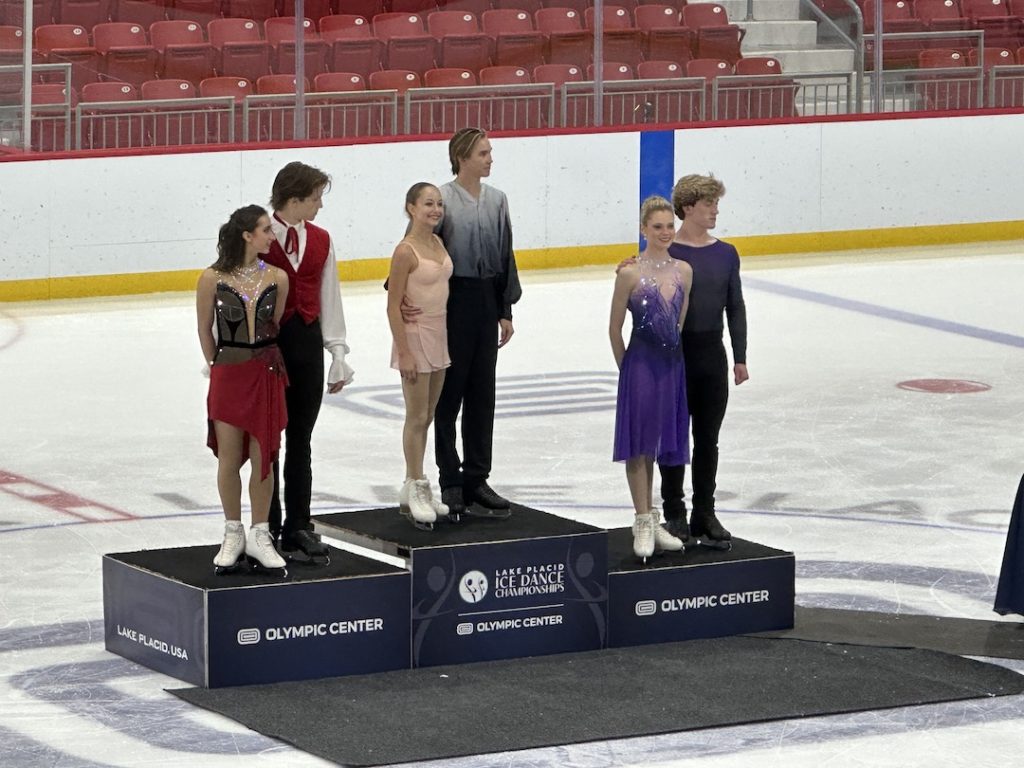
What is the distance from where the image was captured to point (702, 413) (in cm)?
764

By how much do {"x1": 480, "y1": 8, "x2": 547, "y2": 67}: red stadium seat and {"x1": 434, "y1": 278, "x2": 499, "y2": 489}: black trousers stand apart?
9.98 m

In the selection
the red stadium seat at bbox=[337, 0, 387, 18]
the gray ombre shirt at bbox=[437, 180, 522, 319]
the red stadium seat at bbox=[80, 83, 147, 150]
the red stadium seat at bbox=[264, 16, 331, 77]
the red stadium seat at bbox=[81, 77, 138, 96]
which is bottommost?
the gray ombre shirt at bbox=[437, 180, 522, 319]

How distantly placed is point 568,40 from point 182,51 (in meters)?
3.19

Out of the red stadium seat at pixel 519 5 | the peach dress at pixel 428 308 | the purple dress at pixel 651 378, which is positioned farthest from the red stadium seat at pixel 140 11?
the purple dress at pixel 651 378

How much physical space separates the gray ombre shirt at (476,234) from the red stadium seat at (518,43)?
32.6 feet

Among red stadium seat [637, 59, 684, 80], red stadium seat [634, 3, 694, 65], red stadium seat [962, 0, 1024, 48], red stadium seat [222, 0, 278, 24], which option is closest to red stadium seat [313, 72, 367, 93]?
red stadium seat [222, 0, 278, 24]

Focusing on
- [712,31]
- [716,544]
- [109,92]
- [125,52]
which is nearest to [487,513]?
[716,544]

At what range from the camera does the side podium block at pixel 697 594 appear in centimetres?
730

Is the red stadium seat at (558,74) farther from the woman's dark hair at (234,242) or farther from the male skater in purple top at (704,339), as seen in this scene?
the woman's dark hair at (234,242)

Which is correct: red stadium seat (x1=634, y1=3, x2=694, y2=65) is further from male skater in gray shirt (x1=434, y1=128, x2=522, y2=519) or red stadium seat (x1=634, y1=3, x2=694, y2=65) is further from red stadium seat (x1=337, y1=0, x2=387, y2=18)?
male skater in gray shirt (x1=434, y1=128, x2=522, y2=519)

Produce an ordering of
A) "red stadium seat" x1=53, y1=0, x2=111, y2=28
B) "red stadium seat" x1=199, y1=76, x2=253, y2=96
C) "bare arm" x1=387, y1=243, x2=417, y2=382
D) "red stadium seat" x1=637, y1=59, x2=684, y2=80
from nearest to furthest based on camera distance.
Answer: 1. "bare arm" x1=387, y1=243, x2=417, y2=382
2. "red stadium seat" x1=53, y1=0, x2=111, y2=28
3. "red stadium seat" x1=199, y1=76, x2=253, y2=96
4. "red stadium seat" x1=637, y1=59, x2=684, y2=80

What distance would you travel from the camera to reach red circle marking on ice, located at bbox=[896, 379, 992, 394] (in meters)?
12.4

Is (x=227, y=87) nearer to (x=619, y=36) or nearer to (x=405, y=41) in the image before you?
(x=405, y=41)

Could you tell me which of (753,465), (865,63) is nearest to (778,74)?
(865,63)
